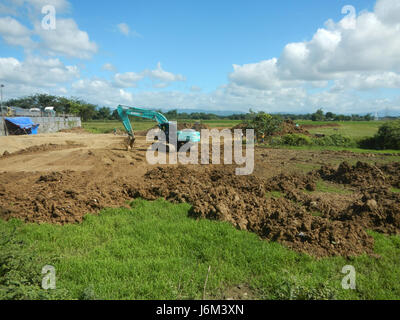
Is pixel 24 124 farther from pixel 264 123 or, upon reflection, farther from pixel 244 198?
pixel 244 198

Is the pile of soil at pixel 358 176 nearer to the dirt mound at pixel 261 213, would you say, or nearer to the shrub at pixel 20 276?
the dirt mound at pixel 261 213

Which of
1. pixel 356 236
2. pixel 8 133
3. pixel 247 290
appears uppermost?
pixel 8 133

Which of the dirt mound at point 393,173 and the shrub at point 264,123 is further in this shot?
the shrub at point 264,123

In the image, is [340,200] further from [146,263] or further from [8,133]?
[8,133]

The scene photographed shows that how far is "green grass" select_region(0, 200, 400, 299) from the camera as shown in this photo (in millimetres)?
3666

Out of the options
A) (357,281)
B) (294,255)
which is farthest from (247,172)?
(357,281)

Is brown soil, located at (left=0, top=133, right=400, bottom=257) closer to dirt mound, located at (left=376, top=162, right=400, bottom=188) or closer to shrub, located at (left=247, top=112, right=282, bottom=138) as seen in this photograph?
dirt mound, located at (left=376, top=162, right=400, bottom=188)

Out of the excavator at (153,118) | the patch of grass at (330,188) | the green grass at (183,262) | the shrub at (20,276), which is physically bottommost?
the green grass at (183,262)

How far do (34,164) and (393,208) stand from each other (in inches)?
538

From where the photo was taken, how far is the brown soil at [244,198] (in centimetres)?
521

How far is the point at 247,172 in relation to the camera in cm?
1103

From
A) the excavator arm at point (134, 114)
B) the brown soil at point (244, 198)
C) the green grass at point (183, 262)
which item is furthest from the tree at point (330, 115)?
the green grass at point (183, 262)

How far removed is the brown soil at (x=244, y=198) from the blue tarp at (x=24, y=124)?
16360 mm

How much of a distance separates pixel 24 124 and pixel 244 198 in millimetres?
26680
